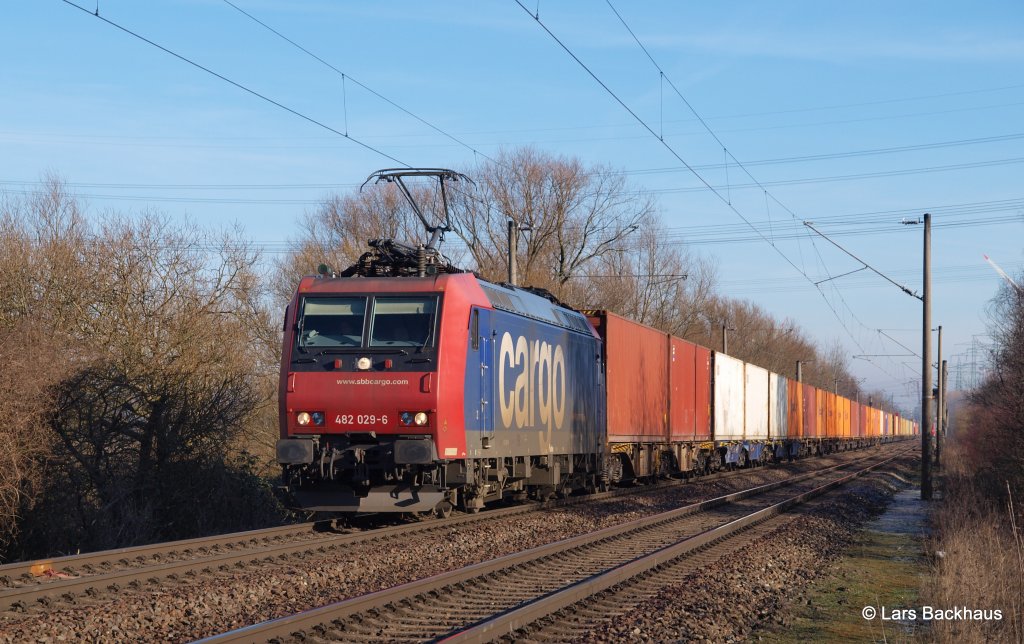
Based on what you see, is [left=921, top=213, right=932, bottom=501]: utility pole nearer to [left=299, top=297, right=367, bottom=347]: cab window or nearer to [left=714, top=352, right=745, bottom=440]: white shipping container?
[left=714, top=352, right=745, bottom=440]: white shipping container

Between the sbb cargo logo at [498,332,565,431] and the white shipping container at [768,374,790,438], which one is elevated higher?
the sbb cargo logo at [498,332,565,431]

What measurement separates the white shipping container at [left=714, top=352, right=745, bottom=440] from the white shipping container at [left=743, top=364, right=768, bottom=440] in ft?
2.68

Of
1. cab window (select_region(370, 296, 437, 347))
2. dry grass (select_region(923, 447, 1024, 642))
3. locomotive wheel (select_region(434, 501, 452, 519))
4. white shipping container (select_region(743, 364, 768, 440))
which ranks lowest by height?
locomotive wheel (select_region(434, 501, 452, 519))

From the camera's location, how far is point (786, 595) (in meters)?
10.2

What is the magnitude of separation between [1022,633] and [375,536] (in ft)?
25.3

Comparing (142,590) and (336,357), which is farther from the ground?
(336,357)

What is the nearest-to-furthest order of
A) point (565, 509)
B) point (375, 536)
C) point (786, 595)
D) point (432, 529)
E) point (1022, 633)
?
point (1022, 633)
point (786, 595)
point (375, 536)
point (432, 529)
point (565, 509)

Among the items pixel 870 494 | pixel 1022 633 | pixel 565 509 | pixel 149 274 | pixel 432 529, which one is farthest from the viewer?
pixel 870 494

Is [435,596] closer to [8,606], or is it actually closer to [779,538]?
[8,606]

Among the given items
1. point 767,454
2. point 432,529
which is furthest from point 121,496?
point 767,454

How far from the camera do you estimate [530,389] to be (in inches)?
653

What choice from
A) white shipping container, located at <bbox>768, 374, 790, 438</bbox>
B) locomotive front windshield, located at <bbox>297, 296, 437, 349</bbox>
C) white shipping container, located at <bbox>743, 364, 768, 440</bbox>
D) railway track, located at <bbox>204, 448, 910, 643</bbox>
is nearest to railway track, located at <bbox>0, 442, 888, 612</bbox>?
railway track, located at <bbox>204, 448, 910, 643</bbox>

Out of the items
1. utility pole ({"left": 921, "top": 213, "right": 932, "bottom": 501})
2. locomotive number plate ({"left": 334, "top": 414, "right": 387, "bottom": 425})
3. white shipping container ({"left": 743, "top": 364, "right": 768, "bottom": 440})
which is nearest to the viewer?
locomotive number plate ({"left": 334, "top": 414, "right": 387, "bottom": 425})

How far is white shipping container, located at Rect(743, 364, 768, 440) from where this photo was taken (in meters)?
35.7
